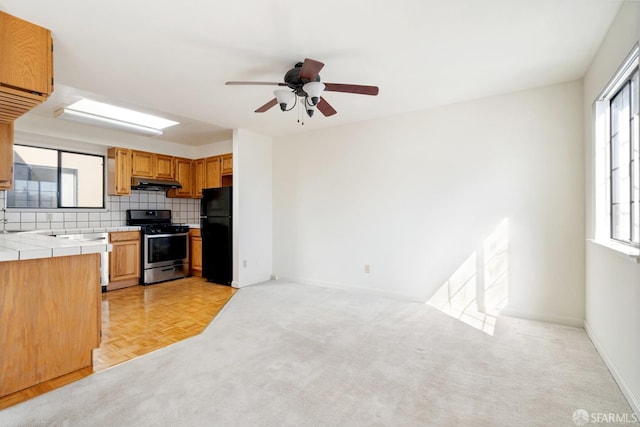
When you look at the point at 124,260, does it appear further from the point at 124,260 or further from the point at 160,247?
the point at 160,247

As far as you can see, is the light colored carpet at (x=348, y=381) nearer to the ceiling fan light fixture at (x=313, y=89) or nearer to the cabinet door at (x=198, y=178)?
the ceiling fan light fixture at (x=313, y=89)

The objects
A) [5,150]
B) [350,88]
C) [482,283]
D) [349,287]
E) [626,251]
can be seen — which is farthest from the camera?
[349,287]

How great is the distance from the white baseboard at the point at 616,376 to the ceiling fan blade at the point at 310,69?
2.72 m

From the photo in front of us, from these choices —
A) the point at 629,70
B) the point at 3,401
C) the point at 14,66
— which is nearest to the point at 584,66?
the point at 629,70

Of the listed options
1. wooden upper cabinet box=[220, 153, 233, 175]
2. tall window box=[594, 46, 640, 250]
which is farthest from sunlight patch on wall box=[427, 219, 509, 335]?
wooden upper cabinet box=[220, 153, 233, 175]

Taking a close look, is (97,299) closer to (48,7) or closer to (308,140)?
(48,7)

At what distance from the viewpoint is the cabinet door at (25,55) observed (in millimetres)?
1872

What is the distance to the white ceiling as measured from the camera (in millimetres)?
1897

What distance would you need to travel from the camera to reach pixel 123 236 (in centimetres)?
452

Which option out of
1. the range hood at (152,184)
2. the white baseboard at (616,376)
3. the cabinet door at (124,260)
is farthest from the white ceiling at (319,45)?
the white baseboard at (616,376)

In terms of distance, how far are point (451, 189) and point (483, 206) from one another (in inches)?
15.4

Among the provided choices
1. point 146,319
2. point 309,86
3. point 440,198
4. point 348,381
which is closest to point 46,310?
point 146,319

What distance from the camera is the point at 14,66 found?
1.89m

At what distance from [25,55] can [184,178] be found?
12.1 feet
